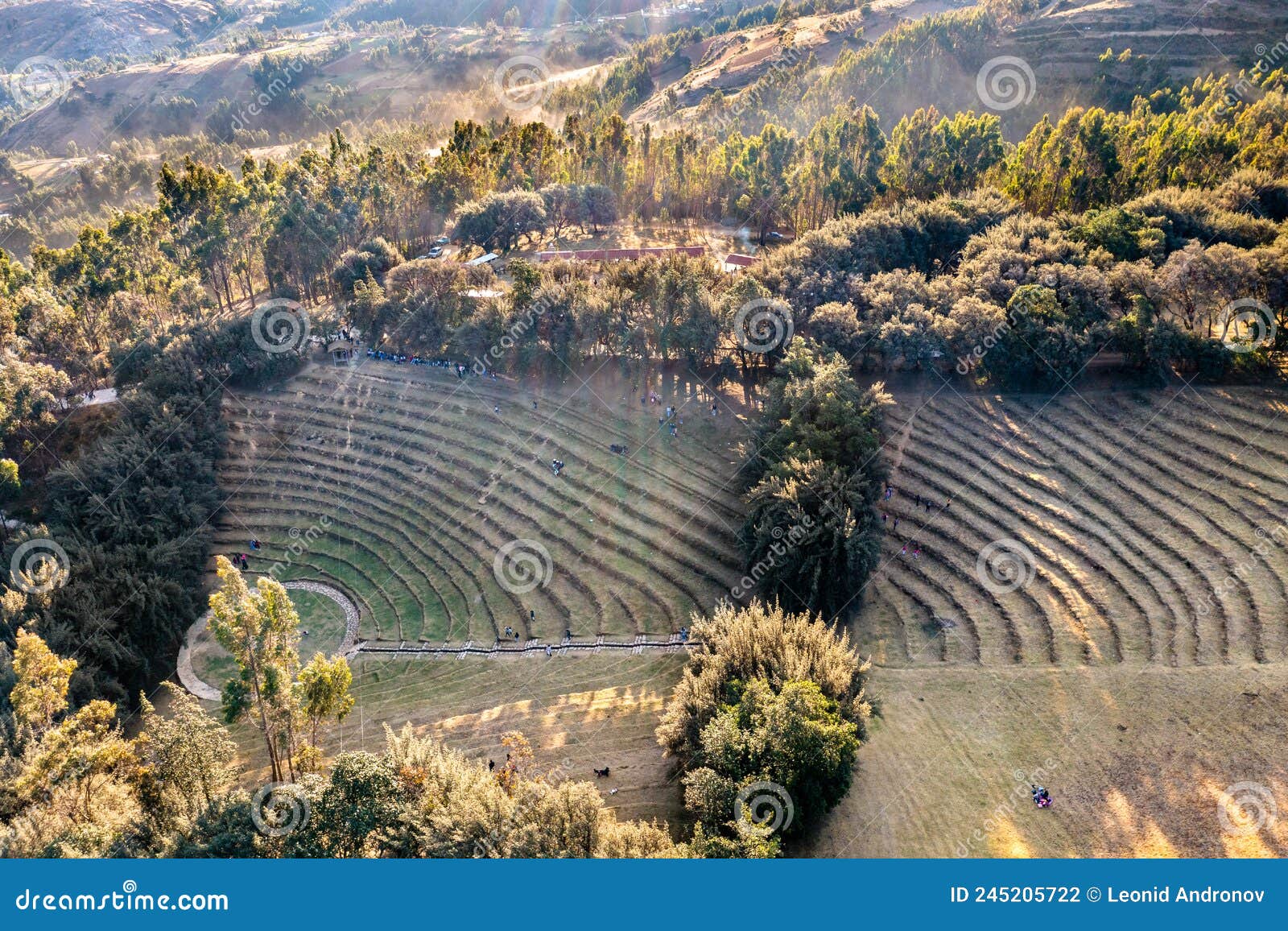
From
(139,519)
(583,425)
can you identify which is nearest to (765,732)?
(583,425)

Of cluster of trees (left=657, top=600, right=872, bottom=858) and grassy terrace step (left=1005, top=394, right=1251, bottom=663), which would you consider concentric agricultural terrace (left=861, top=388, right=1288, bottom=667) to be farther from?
cluster of trees (left=657, top=600, right=872, bottom=858)

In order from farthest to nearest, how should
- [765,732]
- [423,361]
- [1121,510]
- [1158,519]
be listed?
[423,361], [1121,510], [1158,519], [765,732]

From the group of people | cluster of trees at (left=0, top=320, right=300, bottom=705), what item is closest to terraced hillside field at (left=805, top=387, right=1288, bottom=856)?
the group of people

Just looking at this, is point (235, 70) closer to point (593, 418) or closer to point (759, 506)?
point (593, 418)

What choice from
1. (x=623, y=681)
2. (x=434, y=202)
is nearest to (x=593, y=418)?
(x=623, y=681)

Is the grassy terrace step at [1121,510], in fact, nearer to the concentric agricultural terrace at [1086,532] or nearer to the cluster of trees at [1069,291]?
the concentric agricultural terrace at [1086,532]

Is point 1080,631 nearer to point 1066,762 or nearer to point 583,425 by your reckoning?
point 1066,762

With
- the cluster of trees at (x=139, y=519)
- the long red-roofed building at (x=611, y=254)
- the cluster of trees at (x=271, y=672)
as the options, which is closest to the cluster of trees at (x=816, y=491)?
the cluster of trees at (x=271, y=672)
